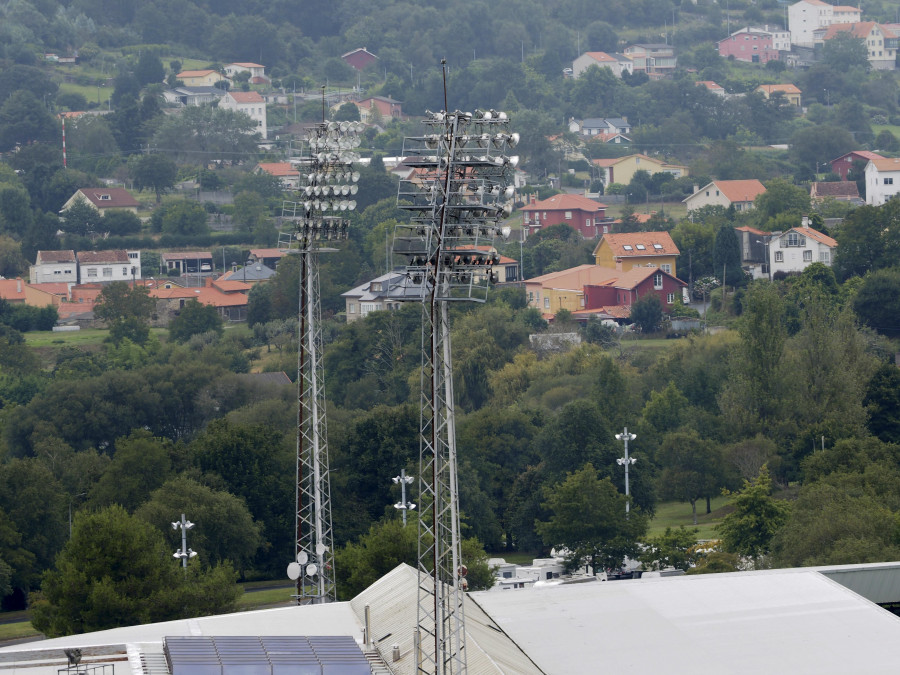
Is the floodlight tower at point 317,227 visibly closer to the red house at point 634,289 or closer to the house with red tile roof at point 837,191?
the red house at point 634,289

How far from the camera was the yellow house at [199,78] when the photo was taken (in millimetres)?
196875

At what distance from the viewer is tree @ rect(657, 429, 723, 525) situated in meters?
65.1

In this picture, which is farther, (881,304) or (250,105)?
(250,105)

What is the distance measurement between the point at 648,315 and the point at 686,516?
1491 inches

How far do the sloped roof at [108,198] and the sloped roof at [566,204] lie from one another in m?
34.6

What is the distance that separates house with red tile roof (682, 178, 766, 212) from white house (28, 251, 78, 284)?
49985 millimetres

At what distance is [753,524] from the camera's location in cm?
5303

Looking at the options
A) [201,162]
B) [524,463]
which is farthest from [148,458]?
[201,162]

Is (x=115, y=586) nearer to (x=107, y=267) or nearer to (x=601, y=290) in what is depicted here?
(x=601, y=290)

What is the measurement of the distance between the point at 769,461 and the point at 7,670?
43.3 meters

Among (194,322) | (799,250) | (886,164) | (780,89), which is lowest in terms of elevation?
(194,322)

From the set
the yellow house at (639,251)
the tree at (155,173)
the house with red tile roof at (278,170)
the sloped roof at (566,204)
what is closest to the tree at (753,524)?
the yellow house at (639,251)

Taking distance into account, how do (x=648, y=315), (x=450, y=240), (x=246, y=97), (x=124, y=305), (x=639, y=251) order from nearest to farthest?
1. (x=450, y=240)
2. (x=648, y=315)
3. (x=124, y=305)
4. (x=639, y=251)
5. (x=246, y=97)

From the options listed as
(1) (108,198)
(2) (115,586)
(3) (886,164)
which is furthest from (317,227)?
(3) (886,164)
